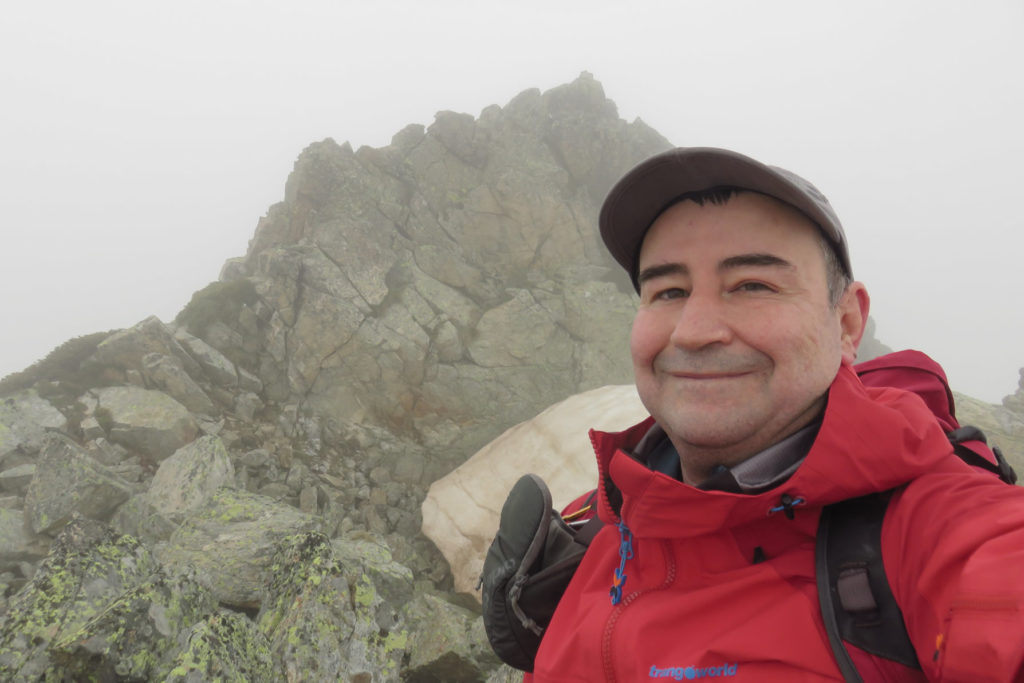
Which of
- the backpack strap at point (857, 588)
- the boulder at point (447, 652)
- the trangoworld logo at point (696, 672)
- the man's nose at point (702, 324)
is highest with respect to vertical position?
the man's nose at point (702, 324)

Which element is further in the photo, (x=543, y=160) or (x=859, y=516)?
(x=543, y=160)

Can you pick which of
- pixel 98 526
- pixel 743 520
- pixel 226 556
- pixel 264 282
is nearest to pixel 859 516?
pixel 743 520

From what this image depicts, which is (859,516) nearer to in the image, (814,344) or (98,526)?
(814,344)

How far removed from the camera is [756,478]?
232 centimetres

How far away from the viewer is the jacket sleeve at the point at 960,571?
4.72ft

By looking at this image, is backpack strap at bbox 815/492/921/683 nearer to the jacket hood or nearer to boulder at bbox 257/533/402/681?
the jacket hood

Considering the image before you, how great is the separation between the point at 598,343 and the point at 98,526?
19.5 m

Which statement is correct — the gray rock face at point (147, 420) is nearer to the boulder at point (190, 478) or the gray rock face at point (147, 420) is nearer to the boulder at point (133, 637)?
the boulder at point (190, 478)

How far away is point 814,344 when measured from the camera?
2.37 metres

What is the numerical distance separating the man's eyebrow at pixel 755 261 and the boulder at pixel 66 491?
1446cm

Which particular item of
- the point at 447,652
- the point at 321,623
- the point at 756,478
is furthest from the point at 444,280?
the point at 756,478

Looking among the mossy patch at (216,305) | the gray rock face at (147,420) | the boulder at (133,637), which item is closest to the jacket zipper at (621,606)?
the boulder at (133,637)

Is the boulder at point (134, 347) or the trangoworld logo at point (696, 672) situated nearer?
the trangoworld logo at point (696, 672)

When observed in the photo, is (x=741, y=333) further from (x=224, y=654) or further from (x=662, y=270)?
(x=224, y=654)
